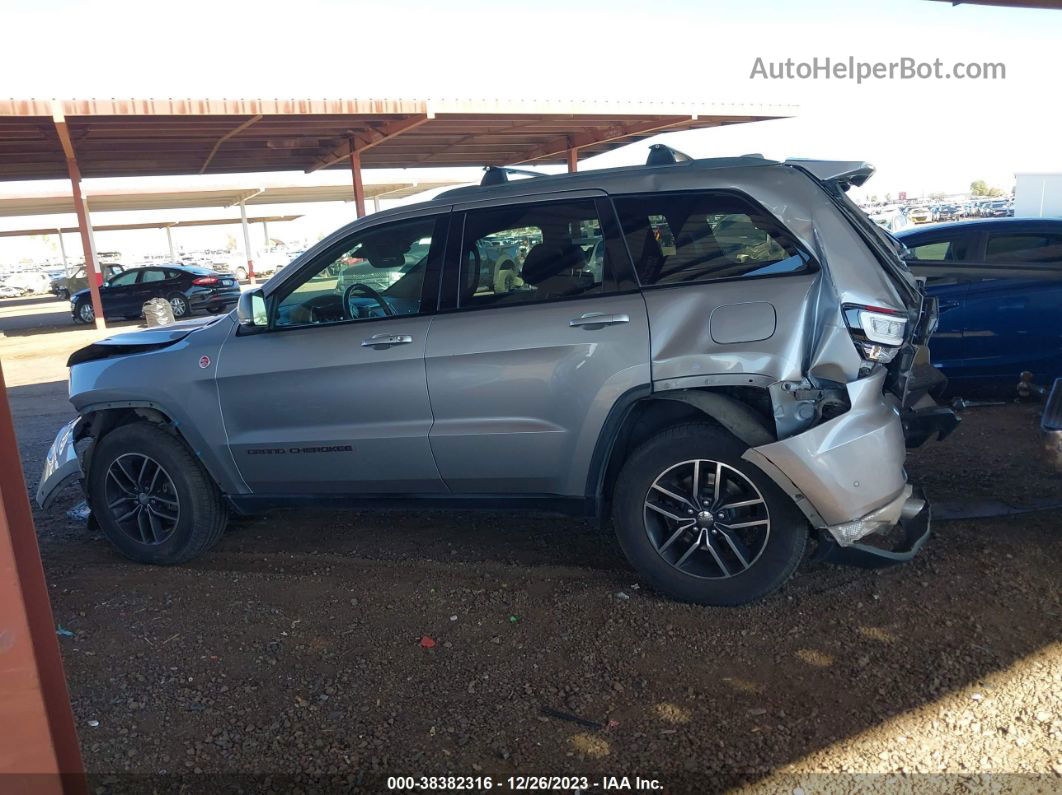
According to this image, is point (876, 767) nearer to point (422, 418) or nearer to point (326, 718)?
point (326, 718)

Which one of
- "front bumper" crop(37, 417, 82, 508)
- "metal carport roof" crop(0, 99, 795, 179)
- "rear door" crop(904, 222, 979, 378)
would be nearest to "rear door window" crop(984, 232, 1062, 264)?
"rear door" crop(904, 222, 979, 378)

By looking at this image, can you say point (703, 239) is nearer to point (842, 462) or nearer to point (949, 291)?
point (842, 462)

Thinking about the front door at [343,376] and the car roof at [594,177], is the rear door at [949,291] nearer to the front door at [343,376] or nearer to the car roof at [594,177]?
the car roof at [594,177]

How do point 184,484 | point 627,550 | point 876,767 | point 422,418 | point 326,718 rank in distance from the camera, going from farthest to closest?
1. point 184,484
2. point 422,418
3. point 627,550
4. point 326,718
5. point 876,767

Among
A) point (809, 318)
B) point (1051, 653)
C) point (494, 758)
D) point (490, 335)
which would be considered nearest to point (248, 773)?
point (494, 758)

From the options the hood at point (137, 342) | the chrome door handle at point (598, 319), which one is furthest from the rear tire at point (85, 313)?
the chrome door handle at point (598, 319)

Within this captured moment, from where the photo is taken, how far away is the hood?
16.1ft

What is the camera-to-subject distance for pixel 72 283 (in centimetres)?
3678

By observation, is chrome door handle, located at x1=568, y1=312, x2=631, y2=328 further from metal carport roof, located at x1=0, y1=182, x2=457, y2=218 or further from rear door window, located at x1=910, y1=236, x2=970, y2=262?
metal carport roof, located at x1=0, y1=182, x2=457, y2=218

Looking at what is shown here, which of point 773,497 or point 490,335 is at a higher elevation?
point 490,335

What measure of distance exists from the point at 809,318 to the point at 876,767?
181 cm

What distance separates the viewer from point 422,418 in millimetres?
4277

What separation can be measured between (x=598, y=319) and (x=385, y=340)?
3.70ft

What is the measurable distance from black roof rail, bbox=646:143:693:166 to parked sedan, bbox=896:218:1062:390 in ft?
12.4
